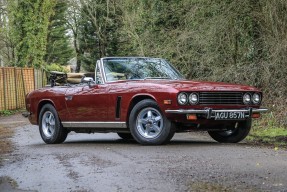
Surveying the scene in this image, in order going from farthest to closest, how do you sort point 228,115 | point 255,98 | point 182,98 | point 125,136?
1. point 125,136
2. point 255,98
3. point 228,115
4. point 182,98

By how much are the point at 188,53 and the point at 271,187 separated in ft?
39.1

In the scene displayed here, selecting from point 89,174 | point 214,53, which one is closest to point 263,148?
point 89,174

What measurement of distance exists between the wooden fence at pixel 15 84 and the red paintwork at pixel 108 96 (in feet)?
47.2

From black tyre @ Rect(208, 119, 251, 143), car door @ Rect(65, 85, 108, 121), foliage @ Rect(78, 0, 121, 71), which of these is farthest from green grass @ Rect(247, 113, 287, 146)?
foliage @ Rect(78, 0, 121, 71)

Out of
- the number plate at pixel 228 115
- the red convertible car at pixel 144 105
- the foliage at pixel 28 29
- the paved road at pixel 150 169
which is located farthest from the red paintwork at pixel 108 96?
the foliage at pixel 28 29

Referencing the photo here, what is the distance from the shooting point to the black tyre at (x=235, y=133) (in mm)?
10734

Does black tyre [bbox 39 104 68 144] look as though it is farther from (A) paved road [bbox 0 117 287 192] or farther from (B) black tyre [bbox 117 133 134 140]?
(A) paved road [bbox 0 117 287 192]

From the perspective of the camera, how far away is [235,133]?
11.0 meters

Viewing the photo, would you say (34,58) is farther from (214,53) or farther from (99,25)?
(214,53)

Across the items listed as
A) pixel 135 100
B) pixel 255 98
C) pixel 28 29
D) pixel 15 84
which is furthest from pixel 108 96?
pixel 28 29

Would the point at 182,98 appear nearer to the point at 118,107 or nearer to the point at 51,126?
the point at 118,107

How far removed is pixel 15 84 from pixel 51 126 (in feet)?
55.4

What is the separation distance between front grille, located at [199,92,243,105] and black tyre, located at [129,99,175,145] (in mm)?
668

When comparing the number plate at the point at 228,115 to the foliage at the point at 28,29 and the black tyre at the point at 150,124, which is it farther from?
the foliage at the point at 28,29
